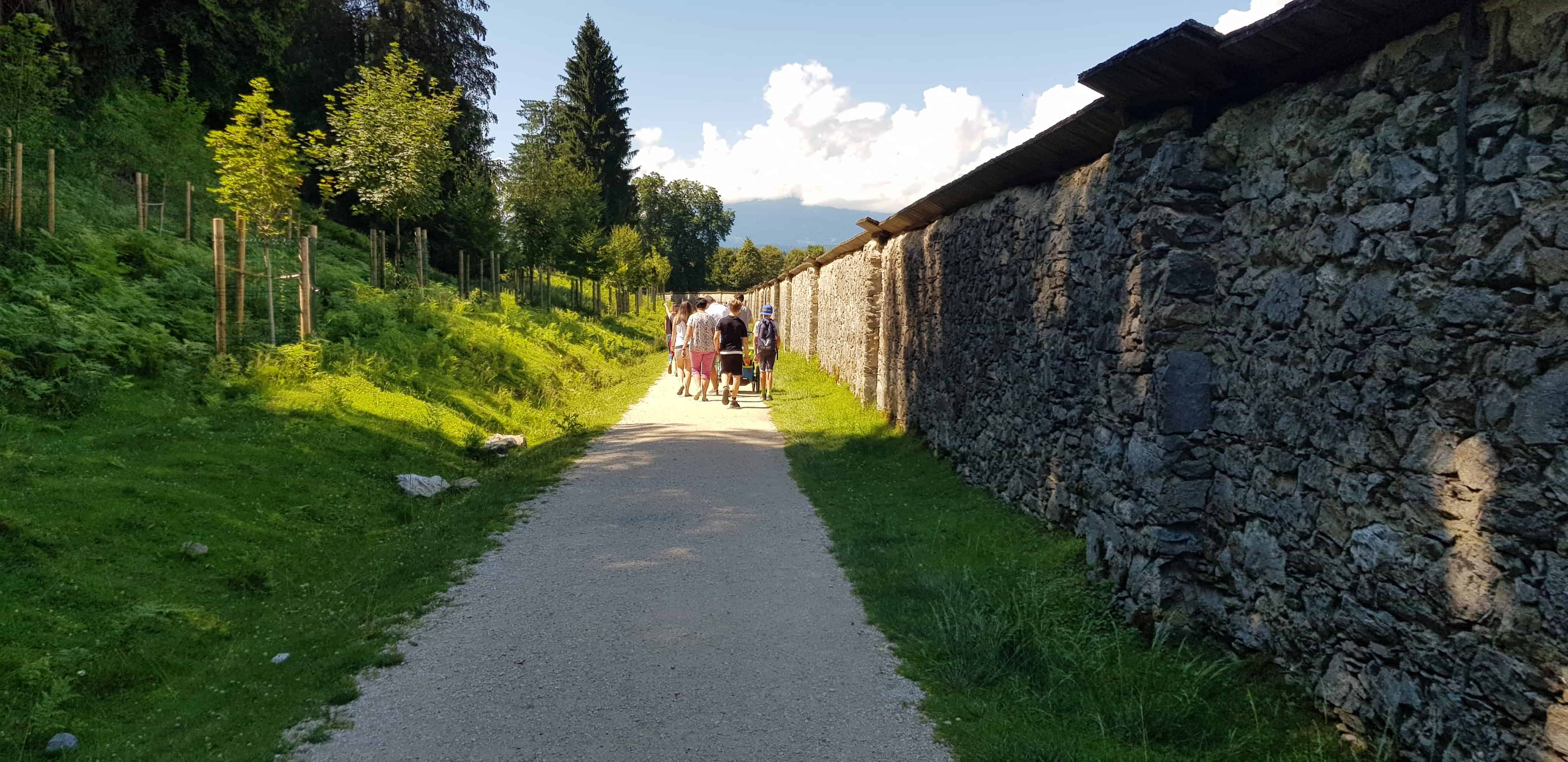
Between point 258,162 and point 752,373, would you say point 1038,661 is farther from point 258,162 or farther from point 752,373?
point 752,373

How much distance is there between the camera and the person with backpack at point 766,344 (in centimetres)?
1681

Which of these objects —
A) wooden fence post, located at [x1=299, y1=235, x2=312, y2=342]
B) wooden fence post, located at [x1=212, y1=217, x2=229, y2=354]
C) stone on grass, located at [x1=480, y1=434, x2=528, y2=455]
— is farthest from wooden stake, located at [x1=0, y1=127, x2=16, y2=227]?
stone on grass, located at [x1=480, y1=434, x2=528, y2=455]

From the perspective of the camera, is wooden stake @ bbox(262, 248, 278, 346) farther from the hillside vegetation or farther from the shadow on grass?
the shadow on grass

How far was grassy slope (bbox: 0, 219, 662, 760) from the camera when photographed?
412cm

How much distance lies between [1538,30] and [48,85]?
73.1 feet

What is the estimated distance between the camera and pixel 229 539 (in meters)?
6.15

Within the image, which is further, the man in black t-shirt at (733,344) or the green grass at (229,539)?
the man in black t-shirt at (733,344)

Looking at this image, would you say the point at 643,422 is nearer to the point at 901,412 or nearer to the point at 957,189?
the point at 901,412

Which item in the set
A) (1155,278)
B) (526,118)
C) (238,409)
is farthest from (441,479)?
(526,118)

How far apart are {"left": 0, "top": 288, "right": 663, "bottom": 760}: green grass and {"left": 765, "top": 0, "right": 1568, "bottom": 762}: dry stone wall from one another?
4.41 metres

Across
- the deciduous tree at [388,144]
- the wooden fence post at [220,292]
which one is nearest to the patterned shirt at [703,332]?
the deciduous tree at [388,144]

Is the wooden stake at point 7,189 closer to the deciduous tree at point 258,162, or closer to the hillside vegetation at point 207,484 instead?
the hillside vegetation at point 207,484

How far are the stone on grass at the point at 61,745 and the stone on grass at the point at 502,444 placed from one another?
6891mm

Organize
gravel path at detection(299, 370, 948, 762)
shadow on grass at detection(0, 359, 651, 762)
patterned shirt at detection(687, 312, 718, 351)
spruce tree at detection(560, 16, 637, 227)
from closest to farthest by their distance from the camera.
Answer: gravel path at detection(299, 370, 948, 762) < shadow on grass at detection(0, 359, 651, 762) < patterned shirt at detection(687, 312, 718, 351) < spruce tree at detection(560, 16, 637, 227)
